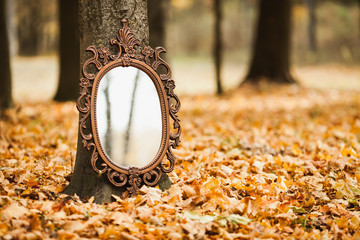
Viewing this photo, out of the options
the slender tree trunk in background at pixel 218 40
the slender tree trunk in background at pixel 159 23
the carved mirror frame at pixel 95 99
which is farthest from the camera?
the slender tree trunk in background at pixel 218 40

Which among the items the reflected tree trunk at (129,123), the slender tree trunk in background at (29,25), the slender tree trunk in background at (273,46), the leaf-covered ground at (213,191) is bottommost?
the leaf-covered ground at (213,191)

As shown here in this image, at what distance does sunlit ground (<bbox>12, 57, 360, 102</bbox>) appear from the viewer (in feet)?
52.0

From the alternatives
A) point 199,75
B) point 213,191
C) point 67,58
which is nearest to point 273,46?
point 67,58

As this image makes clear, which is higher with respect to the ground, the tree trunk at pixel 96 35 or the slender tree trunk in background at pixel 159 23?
the slender tree trunk in background at pixel 159 23

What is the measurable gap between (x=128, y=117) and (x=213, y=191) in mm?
944

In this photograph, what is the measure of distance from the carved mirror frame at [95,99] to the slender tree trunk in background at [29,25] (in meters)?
29.9

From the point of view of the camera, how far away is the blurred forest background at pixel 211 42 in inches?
775

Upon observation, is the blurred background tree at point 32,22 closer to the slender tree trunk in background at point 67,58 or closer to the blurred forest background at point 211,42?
the blurred forest background at point 211,42

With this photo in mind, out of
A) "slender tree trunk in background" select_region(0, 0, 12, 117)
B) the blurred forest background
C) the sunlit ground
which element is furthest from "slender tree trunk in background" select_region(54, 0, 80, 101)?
the blurred forest background

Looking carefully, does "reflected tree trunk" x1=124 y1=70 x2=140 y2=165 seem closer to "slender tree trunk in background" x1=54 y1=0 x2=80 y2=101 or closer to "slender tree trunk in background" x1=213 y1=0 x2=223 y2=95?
"slender tree trunk in background" x1=54 y1=0 x2=80 y2=101

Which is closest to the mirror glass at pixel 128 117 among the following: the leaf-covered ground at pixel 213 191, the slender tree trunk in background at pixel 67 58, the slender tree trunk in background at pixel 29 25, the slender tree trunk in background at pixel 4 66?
the leaf-covered ground at pixel 213 191

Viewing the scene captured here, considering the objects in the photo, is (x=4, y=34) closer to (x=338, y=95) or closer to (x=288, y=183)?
(x=288, y=183)

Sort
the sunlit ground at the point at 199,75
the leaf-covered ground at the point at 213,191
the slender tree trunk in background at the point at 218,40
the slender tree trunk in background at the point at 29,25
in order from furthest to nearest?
1. the slender tree trunk in background at the point at 29,25
2. the sunlit ground at the point at 199,75
3. the slender tree trunk in background at the point at 218,40
4. the leaf-covered ground at the point at 213,191

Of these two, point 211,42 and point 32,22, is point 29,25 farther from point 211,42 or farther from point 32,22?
point 211,42
